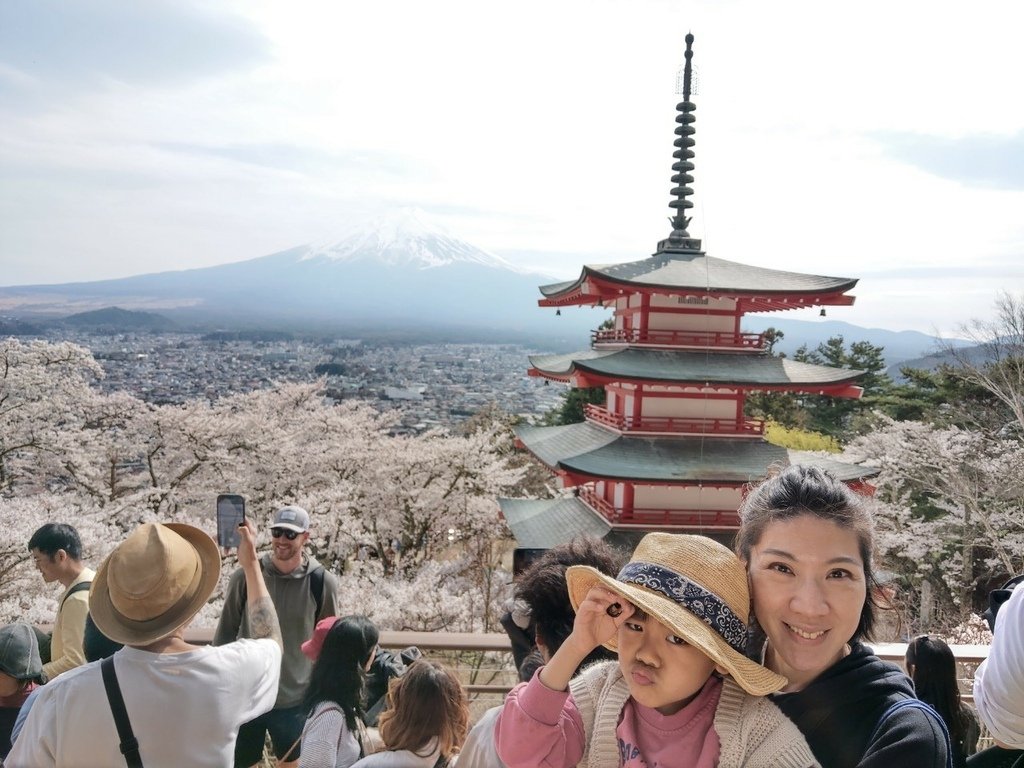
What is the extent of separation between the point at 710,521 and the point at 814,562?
8.42m

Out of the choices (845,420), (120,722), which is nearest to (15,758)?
(120,722)

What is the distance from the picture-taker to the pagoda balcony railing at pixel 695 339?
9.48m

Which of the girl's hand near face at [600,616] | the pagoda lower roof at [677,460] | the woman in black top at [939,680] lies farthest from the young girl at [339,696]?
the pagoda lower roof at [677,460]

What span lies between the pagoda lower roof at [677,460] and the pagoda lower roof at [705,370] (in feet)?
3.21

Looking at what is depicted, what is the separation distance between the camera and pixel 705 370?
9133 mm

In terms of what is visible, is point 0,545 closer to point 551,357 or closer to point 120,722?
point 551,357

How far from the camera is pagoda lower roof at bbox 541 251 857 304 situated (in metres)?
8.97

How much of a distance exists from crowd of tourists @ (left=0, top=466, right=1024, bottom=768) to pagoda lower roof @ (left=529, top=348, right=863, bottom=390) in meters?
6.59

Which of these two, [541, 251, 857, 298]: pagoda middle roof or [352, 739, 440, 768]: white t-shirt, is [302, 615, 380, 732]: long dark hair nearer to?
[352, 739, 440, 768]: white t-shirt

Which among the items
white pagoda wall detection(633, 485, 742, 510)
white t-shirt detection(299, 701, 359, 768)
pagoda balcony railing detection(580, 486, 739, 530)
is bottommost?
pagoda balcony railing detection(580, 486, 739, 530)

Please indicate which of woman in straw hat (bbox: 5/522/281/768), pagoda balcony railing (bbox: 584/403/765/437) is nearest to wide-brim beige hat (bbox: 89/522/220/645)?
woman in straw hat (bbox: 5/522/281/768)

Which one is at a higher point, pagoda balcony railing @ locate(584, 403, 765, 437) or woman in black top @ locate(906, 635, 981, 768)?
woman in black top @ locate(906, 635, 981, 768)

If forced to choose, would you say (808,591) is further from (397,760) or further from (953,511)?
(953,511)

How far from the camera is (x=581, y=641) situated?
1415mm
